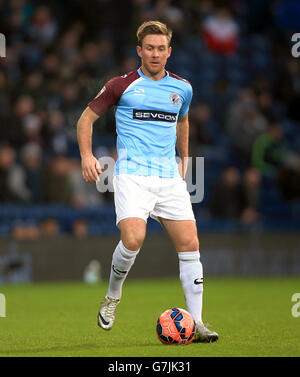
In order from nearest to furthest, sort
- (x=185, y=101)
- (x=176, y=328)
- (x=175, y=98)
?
1. (x=176, y=328)
2. (x=175, y=98)
3. (x=185, y=101)

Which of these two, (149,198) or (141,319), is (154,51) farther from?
(141,319)

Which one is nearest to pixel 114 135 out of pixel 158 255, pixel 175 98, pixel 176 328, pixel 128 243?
pixel 158 255

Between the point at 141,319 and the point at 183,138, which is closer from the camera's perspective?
the point at 183,138

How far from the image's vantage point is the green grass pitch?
6566 millimetres

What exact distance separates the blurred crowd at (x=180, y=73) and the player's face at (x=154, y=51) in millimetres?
7274

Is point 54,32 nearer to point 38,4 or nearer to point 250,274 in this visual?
point 38,4

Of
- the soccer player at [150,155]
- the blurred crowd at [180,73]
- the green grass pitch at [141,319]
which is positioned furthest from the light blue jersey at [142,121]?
the blurred crowd at [180,73]

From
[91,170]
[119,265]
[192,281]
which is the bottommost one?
[192,281]

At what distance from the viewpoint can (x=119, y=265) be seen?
7.21 metres

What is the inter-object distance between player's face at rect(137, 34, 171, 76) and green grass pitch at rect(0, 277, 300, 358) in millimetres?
2202

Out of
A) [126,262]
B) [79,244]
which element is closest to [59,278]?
[79,244]

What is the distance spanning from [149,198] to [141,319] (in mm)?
2282

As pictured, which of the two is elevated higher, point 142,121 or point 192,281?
point 142,121

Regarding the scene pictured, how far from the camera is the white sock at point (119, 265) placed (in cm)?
711
